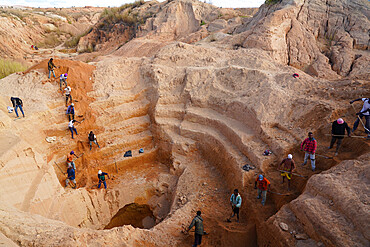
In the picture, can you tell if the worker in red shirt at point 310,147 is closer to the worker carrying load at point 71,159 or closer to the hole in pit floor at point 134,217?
the hole in pit floor at point 134,217

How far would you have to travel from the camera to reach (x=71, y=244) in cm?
464

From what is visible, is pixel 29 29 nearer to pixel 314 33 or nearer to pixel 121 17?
pixel 121 17

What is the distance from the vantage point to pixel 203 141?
9828mm

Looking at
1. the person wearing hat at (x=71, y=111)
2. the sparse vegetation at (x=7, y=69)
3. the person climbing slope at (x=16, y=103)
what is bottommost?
the person wearing hat at (x=71, y=111)

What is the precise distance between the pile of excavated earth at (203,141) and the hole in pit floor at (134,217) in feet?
0.17

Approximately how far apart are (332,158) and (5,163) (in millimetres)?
9242

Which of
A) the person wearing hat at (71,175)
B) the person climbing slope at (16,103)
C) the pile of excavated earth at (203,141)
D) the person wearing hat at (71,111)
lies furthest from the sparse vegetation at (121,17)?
the person wearing hat at (71,175)

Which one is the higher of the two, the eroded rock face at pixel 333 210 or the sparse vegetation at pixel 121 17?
the sparse vegetation at pixel 121 17

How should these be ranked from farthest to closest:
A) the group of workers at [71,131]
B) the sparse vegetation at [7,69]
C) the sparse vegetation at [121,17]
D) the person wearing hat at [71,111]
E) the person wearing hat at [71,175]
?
the sparse vegetation at [121,17], the sparse vegetation at [7,69], the person wearing hat at [71,111], the group of workers at [71,131], the person wearing hat at [71,175]

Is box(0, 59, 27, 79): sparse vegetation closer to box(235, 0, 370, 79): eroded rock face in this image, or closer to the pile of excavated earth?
the pile of excavated earth

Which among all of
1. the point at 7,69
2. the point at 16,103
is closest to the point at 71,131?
the point at 16,103

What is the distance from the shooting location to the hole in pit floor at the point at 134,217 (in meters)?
9.05

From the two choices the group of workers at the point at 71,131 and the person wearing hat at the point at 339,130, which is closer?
the person wearing hat at the point at 339,130

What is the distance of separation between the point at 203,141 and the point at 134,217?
428 cm
